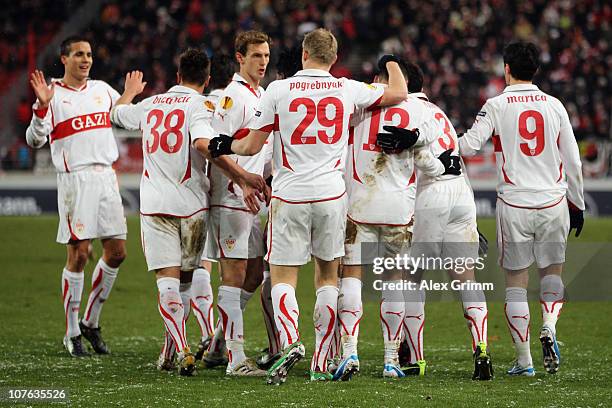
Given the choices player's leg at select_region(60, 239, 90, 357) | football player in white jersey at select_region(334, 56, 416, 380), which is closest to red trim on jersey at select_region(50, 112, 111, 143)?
player's leg at select_region(60, 239, 90, 357)

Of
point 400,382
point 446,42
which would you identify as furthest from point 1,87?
point 400,382

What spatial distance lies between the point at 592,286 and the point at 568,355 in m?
4.74

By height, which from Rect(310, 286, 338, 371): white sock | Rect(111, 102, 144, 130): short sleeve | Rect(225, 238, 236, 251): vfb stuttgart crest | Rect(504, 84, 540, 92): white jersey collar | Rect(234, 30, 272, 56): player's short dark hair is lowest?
Rect(310, 286, 338, 371): white sock

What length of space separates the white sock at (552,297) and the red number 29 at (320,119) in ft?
7.05

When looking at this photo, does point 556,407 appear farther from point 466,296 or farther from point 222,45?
point 222,45

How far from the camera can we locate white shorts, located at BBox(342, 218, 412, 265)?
25.2 feet

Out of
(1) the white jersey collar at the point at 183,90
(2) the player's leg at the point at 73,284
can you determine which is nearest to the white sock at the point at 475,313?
(1) the white jersey collar at the point at 183,90

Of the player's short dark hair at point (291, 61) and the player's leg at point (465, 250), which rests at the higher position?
the player's short dark hair at point (291, 61)

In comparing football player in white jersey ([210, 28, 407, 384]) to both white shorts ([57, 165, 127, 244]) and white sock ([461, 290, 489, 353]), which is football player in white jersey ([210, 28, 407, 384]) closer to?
white sock ([461, 290, 489, 353])

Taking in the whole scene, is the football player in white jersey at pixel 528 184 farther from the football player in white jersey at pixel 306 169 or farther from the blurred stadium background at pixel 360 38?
the blurred stadium background at pixel 360 38

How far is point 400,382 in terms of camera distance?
754cm

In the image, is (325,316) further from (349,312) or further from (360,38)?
(360,38)

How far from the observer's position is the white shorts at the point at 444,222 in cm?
811

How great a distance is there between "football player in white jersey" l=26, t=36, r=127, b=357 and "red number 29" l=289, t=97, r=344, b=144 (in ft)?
8.99
